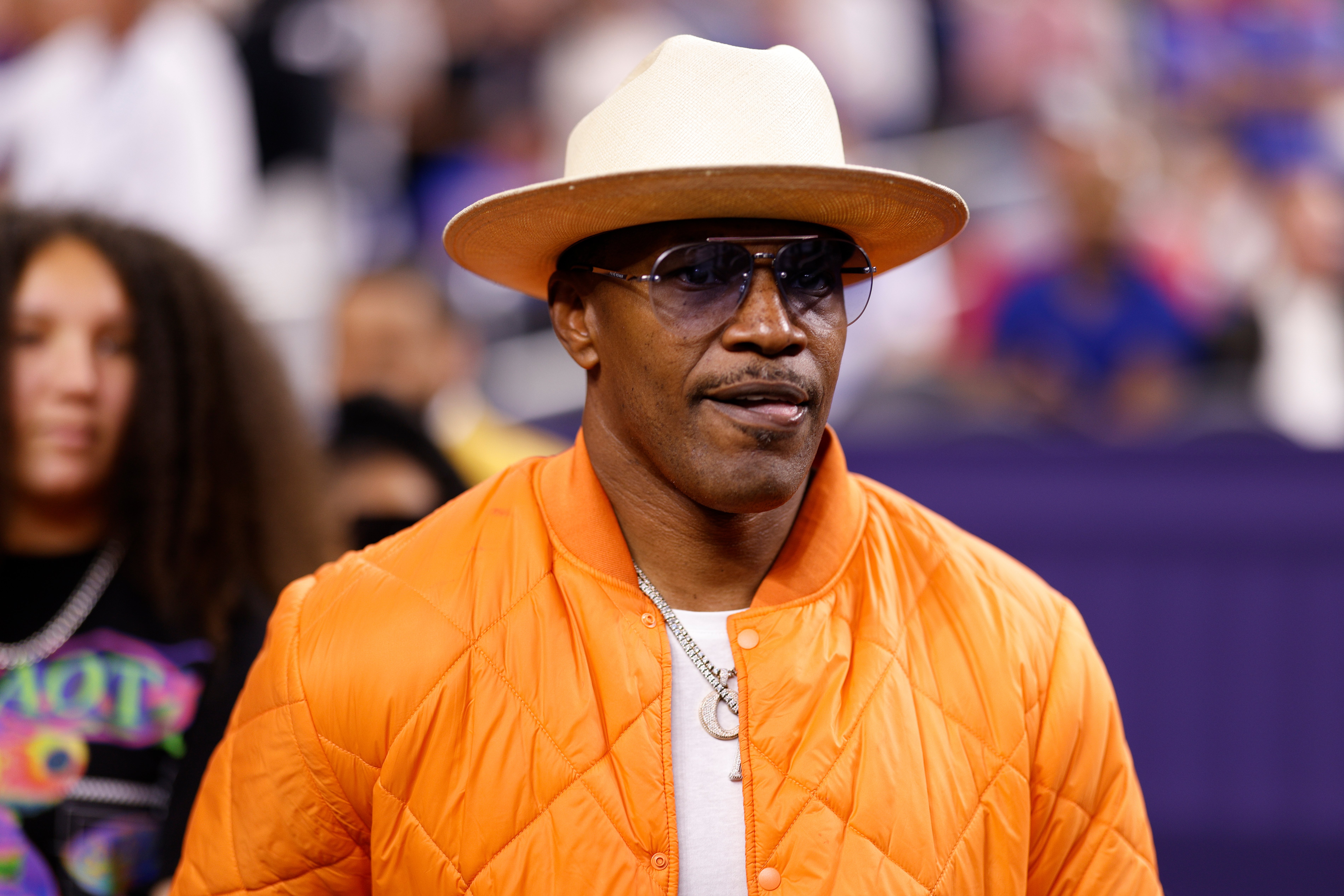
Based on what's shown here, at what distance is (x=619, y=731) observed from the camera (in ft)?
5.83

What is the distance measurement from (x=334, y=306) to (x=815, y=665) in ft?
14.3

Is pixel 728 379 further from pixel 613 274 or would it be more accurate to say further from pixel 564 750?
pixel 564 750

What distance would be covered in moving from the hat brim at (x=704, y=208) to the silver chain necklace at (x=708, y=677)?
1.62ft

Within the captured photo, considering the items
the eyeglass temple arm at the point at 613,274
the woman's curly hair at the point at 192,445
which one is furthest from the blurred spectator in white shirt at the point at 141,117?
the eyeglass temple arm at the point at 613,274

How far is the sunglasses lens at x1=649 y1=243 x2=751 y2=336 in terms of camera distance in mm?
1793

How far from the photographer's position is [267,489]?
9.21ft

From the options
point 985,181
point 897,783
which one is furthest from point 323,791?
point 985,181

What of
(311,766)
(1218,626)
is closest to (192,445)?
(311,766)

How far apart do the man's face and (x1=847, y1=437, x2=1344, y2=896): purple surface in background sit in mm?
3049

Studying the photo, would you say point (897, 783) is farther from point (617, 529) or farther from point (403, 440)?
point (403, 440)

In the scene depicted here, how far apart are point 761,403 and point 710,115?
1.35 feet

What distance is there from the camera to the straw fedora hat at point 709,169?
177cm

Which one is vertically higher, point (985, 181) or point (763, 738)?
point (985, 181)

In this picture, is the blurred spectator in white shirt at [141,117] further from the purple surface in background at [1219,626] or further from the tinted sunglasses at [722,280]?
the tinted sunglasses at [722,280]
